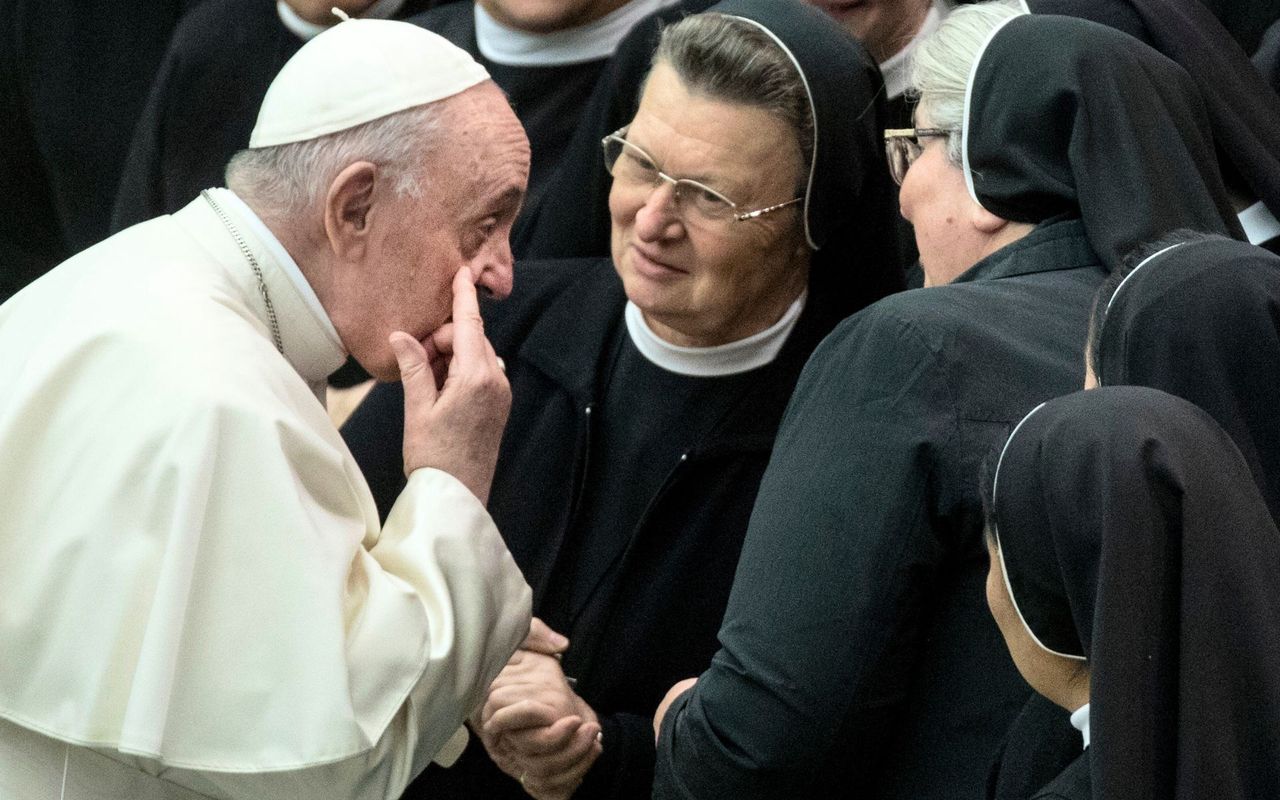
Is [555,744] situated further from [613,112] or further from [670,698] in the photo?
[613,112]

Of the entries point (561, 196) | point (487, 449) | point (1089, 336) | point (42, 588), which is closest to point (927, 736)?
point (1089, 336)

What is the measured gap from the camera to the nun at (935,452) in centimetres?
266

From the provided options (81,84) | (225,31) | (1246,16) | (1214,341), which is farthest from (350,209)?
(81,84)

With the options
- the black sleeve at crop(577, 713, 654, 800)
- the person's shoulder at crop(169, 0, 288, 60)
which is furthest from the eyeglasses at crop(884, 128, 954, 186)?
the person's shoulder at crop(169, 0, 288, 60)

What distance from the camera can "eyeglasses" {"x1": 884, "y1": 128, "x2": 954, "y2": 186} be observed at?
3.26 metres

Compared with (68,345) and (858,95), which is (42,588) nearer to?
(68,345)

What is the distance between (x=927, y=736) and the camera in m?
2.80

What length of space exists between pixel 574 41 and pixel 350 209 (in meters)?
1.88

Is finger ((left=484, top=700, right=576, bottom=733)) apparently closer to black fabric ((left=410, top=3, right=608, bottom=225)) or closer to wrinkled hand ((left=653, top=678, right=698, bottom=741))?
wrinkled hand ((left=653, top=678, right=698, bottom=741))


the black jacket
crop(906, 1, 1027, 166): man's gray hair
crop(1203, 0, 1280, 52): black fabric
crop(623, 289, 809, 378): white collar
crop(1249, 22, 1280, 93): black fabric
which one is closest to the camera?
crop(906, 1, 1027, 166): man's gray hair

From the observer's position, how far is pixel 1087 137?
2891 millimetres

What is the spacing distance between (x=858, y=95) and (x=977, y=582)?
1.19m

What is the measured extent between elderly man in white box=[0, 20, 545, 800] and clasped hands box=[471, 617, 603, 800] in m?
0.49

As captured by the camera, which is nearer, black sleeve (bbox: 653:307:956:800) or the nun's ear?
black sleeve (bbox: 653:307:956:800)
